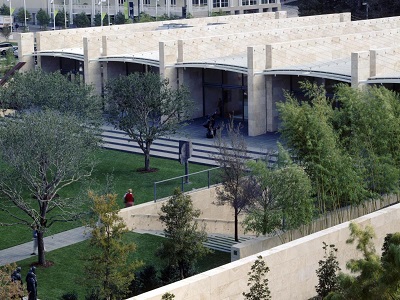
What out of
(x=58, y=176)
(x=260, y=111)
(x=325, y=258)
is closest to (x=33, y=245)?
(x=58, y=176)

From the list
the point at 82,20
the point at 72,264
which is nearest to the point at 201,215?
the point at 72,264

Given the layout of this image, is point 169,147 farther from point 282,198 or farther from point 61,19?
point 61,19

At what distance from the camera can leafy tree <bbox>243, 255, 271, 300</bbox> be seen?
22719 mm

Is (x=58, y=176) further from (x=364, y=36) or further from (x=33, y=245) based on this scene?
(x=364, y=36)

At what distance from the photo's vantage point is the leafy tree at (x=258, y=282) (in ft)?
74.5

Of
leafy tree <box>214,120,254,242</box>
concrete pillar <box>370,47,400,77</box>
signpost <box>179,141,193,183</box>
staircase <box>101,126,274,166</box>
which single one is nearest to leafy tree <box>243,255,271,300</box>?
leafy tree <box>214,120,254,242</box>

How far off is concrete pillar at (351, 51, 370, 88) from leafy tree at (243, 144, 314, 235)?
13819 mm

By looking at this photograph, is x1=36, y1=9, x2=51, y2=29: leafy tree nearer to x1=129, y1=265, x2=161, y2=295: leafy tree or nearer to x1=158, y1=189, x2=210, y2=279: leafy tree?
x1=158, y1=189, x2=210, y2=279: leafy tree

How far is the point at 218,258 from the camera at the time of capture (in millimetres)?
31297

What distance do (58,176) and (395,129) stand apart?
12.2m

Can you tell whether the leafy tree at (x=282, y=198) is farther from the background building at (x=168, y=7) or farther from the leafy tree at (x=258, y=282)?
the background building at (x=168, y=7)

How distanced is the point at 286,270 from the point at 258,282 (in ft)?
11.4

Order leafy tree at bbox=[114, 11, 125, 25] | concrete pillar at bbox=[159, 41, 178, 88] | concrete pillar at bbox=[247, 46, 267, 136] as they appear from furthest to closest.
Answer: leafy tree at bbox=[114, 11, 125, 25]
concrete pillar at bbox=[159, 41, 178, 88]
concrete pillar at bbox=[247, 46, 267, 136]

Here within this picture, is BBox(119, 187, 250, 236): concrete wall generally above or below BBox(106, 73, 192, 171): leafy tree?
below
